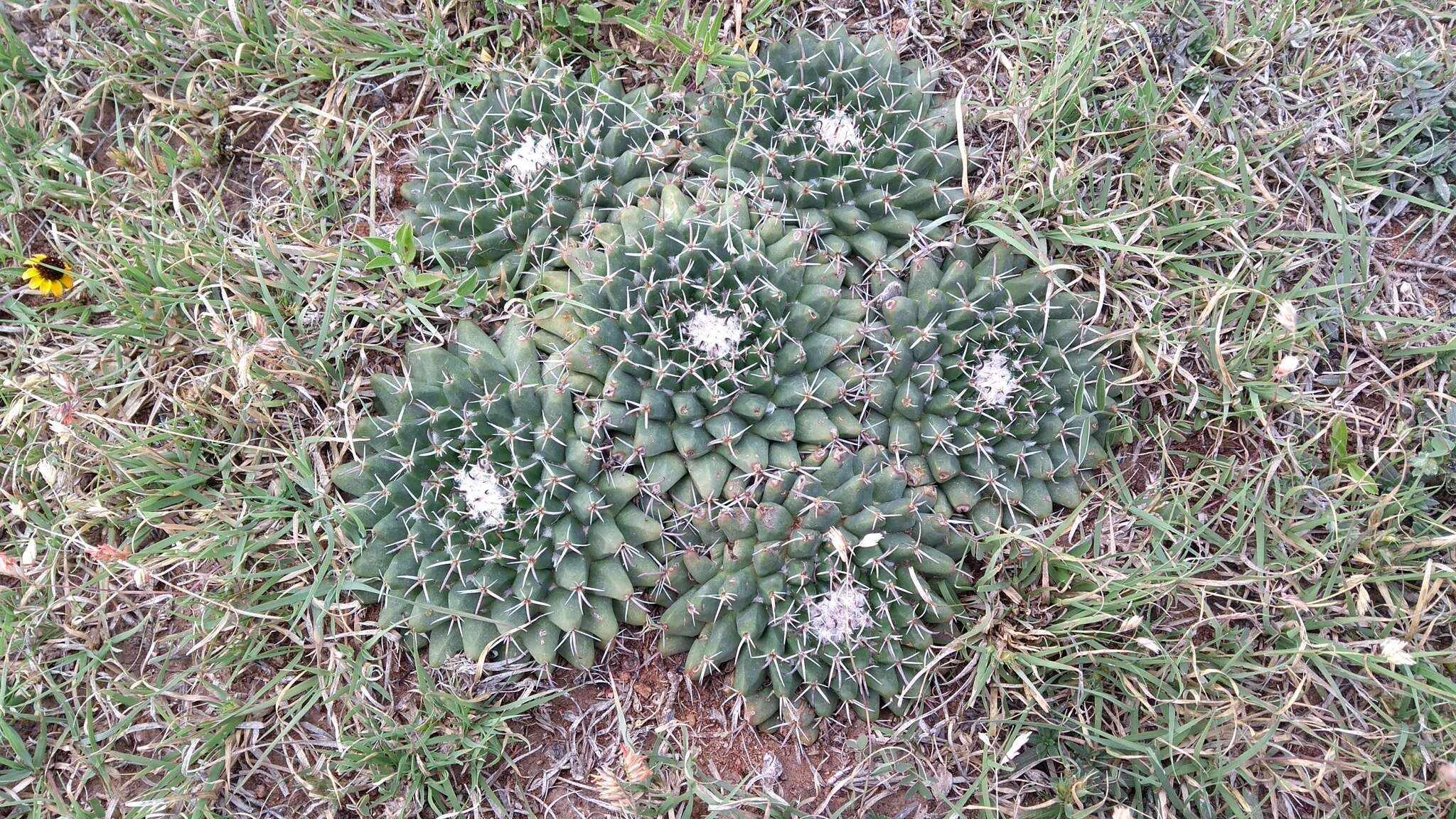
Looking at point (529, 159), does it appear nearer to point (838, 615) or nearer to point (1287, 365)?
point (838, 615)

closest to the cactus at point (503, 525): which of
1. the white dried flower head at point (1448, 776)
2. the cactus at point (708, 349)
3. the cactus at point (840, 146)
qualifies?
the cactus at point (708, 349)

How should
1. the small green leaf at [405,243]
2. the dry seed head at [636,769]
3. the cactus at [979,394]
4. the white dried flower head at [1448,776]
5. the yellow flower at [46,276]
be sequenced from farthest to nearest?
the yellow flower at [46,276] → the small green leaf at [405,243] → the cactus at [979,394] → the dry seed head at [636,769] → the white dried flower head at [1448,776]

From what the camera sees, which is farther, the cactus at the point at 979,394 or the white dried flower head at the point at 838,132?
the white dried flower head at the point at 838,132

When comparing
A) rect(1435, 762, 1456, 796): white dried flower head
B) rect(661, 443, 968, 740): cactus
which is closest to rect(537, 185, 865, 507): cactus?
rect(661, 443, 968, 740): cactus

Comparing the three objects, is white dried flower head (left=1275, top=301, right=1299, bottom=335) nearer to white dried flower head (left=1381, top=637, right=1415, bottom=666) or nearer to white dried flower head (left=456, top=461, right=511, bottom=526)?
white dried flower head (left=1381, top=637, right=1415, bottom=666)

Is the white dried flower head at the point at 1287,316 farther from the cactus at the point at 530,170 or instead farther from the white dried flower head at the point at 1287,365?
the cactus at the point at 530,170

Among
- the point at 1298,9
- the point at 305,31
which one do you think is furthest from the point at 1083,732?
the point at 305,31

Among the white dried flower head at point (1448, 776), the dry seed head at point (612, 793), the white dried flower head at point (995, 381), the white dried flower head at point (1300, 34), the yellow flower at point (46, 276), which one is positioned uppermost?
the white dried flower head at point (1300, 34)
